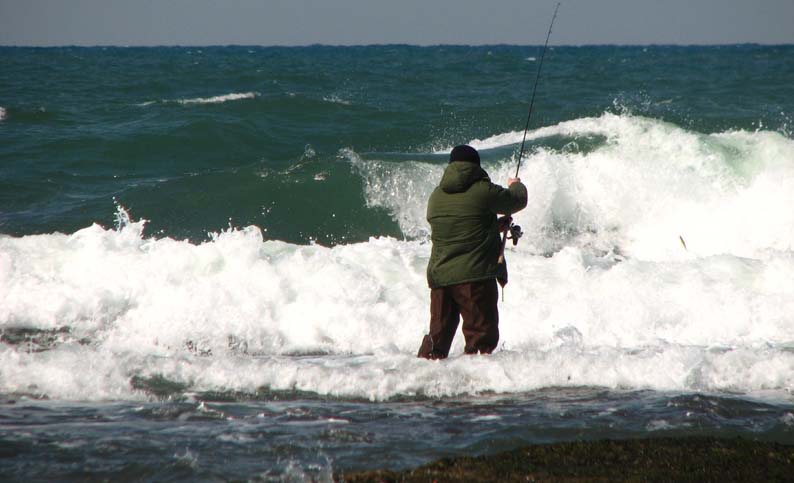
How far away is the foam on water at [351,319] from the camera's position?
19.8 ft

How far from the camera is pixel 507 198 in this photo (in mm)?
5836

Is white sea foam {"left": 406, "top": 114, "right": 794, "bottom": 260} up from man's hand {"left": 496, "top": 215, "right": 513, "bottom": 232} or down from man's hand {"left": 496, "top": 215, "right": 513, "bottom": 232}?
up

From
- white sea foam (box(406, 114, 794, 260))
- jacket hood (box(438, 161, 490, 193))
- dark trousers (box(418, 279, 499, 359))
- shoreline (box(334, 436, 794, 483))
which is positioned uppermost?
white sea foam (box(406, 114, 794, 260))

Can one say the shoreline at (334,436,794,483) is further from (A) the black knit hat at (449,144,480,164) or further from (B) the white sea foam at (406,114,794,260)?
(B) the white sea foam at (406,114,794,260)

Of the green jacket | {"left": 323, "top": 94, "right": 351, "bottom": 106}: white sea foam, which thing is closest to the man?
the green jacket

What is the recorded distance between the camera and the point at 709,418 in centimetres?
504

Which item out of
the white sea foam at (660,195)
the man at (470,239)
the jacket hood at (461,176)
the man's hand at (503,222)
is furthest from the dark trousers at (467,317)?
the white sea foam at (660,195)

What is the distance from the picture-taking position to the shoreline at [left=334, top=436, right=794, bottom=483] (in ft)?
13.4

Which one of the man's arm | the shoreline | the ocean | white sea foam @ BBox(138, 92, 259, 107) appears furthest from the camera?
white sea foam @ BBox(138, 92, 259, 107)

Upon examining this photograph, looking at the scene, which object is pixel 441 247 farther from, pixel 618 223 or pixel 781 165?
pixel 781 165

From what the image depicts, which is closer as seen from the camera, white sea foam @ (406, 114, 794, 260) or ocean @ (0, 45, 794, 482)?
ocean @ (0, 45, 794, 482)

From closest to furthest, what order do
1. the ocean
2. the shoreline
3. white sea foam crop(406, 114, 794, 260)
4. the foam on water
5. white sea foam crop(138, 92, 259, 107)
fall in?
the shoreline
the ocean
the foam on water
white sea foam crop(406, 114, 794, 260)
white sea foam crop(138, 92, 259, 107)

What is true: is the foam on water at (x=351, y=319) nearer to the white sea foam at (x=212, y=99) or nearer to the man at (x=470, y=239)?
the man at (x=470, y=239)

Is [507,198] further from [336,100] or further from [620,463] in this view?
[336,100]
